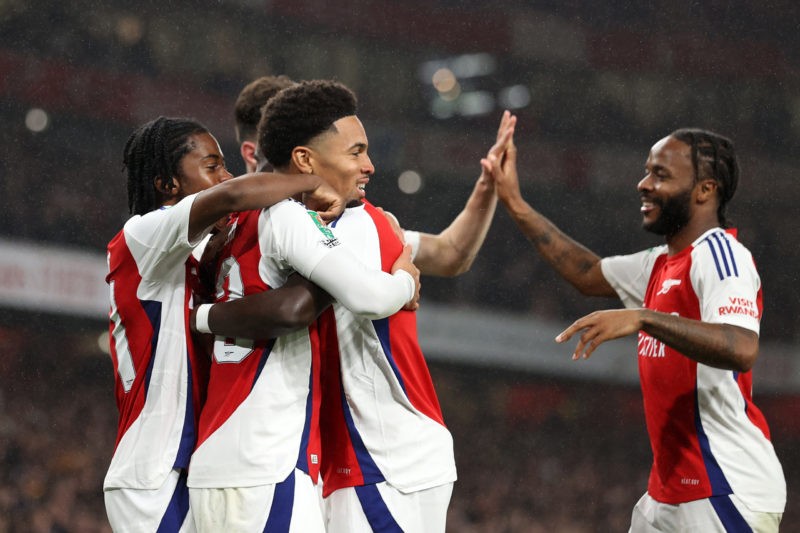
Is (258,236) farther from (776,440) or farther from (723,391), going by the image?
(776,440)

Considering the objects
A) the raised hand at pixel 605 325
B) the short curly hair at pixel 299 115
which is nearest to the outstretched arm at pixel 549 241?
the raised hand at pixel 605 325

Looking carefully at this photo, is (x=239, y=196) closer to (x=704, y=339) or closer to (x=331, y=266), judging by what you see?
(x=331, y=266)

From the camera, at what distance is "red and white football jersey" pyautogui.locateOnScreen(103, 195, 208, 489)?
7.01 ft

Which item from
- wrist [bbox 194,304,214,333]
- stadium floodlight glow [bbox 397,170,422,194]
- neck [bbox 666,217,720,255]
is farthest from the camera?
stadium floodlight glow [bbox 397,170,422,194]

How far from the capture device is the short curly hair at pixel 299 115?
2242 mm

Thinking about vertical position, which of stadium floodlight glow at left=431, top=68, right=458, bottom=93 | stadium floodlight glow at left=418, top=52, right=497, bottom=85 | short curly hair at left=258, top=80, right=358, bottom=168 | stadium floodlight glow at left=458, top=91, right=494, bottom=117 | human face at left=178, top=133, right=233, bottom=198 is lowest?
human face at left=178, top=133, right=233, bottom=198

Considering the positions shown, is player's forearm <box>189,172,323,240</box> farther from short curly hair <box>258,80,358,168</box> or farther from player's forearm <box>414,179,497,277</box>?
player's forearm <box>414,179,497,277</box>

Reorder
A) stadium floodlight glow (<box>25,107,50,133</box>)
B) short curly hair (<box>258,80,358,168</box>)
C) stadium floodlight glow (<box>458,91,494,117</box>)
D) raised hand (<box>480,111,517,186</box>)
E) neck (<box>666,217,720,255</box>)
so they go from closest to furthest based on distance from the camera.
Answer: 1. short curly hair (<box>258,80,358,168</box>)
2. neck (<box>666,217,720,255</box>)
3. raised hand (<box>480,111,517,186</box>)
4. stadium floodlight glow (<box>25,107,50,133</box>)
5. stadium floodlight glow (<box>458,91,494,117</box>)

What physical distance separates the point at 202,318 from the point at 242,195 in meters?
0.31

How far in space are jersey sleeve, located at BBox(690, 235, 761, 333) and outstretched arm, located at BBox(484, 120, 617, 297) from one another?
1.94 ft

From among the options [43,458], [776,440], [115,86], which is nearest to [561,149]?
[776,440]

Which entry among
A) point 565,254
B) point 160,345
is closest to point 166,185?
point 160,345

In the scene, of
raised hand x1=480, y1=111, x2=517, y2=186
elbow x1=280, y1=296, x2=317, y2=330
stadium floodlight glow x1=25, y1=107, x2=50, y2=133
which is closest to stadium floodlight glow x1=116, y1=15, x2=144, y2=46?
stadium floodlight glow x1=25, y1=107, x2=50, y2=133

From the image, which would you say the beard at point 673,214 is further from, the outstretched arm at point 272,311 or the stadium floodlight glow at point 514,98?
the stadium floodlight glow at point 514,98
